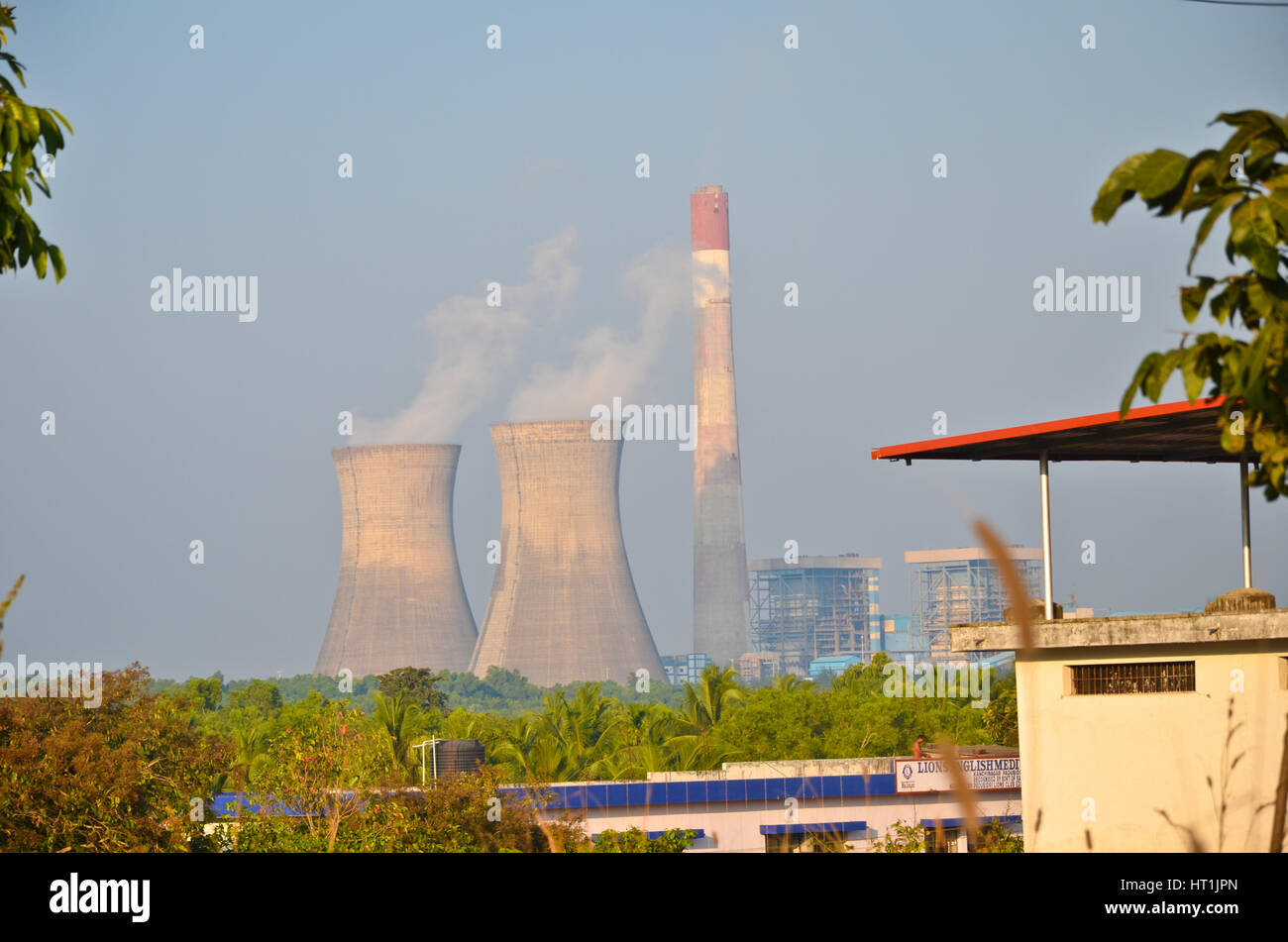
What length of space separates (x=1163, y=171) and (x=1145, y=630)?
8243mm

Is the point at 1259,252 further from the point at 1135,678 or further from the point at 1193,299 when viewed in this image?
the point at 1135,678

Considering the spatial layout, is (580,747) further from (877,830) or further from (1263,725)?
(1263,725)

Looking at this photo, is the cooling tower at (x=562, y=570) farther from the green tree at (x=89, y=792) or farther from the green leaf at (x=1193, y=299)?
the green leaf at (x=1193, y=299)

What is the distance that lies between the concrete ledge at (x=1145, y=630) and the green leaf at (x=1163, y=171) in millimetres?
A: 6841

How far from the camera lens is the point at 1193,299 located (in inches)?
101

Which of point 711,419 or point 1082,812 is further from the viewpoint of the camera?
point 711,419

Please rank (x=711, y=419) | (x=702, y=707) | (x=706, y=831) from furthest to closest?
(x=711, y=419) → (x=702, y=707) → (x=706, y=831)

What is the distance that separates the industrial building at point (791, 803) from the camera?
2253cm

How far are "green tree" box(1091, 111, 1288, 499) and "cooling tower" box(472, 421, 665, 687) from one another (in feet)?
201

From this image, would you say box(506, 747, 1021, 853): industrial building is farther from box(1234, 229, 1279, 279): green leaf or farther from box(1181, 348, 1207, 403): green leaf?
box(1234, 229, 1279, 279): green leaf

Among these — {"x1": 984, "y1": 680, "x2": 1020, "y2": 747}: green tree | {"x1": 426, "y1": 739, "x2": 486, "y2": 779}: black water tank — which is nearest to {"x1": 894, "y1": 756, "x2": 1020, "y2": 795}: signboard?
{"x1": 984, "y1": 680, "x2": 1020, "y2": 747}: green tree
